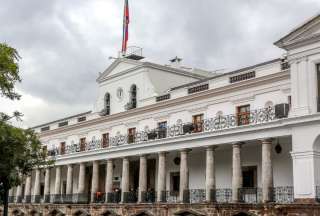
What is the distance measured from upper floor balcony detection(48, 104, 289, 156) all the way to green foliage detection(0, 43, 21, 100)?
39.4ft

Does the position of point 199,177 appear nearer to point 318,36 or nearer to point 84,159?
point 84,159

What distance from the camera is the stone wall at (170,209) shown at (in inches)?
924

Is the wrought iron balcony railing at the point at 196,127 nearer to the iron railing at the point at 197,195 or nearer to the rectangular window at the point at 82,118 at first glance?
the iron railing at the point at 197,195

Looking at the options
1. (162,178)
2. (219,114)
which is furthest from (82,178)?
(219,114)

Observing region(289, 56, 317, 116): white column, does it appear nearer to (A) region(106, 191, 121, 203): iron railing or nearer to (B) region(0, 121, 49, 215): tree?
(B) region(0, 121, 49, 215): tree

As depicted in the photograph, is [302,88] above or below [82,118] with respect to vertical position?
below

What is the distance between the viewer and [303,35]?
24.5 metres

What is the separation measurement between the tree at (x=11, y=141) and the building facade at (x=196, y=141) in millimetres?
2909

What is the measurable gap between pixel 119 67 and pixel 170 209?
1377 cm

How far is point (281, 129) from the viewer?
990 inches

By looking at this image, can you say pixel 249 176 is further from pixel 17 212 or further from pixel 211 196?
pixel 17 212

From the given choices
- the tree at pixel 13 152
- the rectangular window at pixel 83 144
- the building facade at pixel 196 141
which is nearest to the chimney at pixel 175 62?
the building facade at pixel 196 141

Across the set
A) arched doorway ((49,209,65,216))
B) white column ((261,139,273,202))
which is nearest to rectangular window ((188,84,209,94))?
white column ((261,139,273,202))

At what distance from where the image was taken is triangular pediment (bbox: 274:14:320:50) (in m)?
24.0
